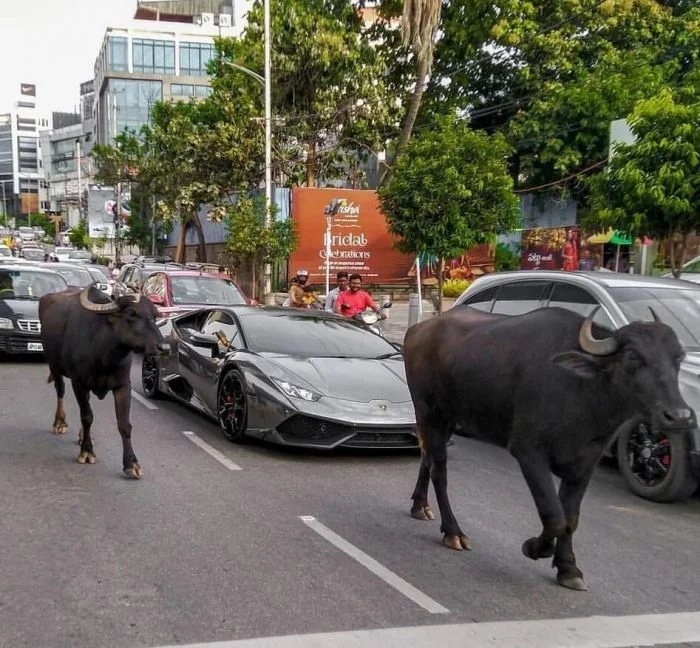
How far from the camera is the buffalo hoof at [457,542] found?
5.58 m

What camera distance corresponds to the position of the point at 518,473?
8031 millimetres

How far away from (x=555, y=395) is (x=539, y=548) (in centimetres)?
92

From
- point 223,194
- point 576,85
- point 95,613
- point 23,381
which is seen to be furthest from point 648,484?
point 223,194

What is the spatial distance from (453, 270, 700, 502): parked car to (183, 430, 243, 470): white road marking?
257cm

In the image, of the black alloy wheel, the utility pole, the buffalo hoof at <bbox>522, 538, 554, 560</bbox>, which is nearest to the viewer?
the buffalo hoof at <bbox>522, 538, 554, 560</bbox>

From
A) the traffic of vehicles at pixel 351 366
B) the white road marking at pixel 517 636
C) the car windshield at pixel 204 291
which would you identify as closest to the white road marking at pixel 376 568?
the white road marking at pixel 517 636

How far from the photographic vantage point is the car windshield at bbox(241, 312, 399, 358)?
891cm

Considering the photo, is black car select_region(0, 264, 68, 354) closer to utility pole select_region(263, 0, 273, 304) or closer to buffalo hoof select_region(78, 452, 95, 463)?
buffalo hoof select_region(78, 452, 95, 463)

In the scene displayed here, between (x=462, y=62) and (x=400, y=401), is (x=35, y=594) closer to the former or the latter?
(x=400, y=401)

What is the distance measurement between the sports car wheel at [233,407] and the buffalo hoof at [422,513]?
2.52m

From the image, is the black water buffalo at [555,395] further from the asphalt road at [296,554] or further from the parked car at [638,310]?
the parked car at [638,310]

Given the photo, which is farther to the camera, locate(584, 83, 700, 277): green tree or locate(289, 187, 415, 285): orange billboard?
locate(289, 187, 415, 285): orange billboard

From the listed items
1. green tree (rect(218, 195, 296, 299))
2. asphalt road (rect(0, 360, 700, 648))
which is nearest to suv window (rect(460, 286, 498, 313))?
asphalt road (rect(0, 360, 700, 648))

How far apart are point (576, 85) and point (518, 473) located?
79.9ft
